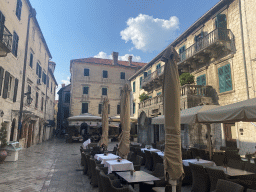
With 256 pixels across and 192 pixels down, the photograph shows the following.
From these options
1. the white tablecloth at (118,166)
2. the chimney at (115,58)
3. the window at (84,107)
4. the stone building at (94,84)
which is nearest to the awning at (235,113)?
the white tablecloth at (118,166)

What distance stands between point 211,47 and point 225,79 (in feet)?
7.70

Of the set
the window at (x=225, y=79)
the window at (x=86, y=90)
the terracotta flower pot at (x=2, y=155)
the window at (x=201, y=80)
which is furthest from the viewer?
the window at (x=86, y=90)

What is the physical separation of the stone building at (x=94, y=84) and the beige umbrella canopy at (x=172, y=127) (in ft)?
92.9

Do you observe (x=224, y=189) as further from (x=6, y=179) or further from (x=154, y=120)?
(x=6, y=179)

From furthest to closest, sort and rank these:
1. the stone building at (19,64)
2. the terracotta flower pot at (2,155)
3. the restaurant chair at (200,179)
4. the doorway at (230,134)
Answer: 1. the doorway at (230,134)
2. the stone building at (19,64)
3. the terracotta flower pot at (2,155)
4. the restaurant chair at (200,179)

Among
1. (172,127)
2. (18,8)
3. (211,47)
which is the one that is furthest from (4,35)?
(211,47)

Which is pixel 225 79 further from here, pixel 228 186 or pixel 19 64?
pixel 19 64

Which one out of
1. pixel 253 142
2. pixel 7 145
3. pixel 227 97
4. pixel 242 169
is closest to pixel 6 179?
pixel 7 145

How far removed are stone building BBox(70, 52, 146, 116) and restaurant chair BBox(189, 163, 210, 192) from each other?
2724 centimetres

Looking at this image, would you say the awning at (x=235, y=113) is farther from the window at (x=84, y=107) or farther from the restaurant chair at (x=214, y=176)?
the window at (x=84, y=107)

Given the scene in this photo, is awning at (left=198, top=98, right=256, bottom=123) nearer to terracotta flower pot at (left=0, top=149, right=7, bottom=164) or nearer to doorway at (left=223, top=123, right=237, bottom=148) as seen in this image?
doorway at (left=223, top=123, right=237, bottom=148)

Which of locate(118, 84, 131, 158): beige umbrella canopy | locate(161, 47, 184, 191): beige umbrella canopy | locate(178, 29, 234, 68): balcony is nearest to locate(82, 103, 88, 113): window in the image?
locate(178, 29, 234, 68): balcony

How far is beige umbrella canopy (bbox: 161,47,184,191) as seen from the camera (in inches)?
133

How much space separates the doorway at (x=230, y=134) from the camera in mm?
10939
